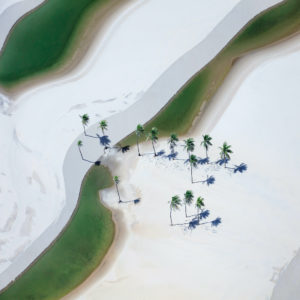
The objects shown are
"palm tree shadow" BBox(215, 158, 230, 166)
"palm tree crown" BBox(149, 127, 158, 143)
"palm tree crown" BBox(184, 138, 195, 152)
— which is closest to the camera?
"palm tree crown" BBox(184, 138, 195, 152)

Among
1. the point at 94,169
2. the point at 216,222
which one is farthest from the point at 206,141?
the point at 94,169

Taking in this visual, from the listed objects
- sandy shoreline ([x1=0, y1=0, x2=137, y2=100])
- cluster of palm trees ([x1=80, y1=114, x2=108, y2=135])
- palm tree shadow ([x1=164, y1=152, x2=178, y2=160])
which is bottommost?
palm tree shadow ([x1=164, y1=152, x2=178, y2=160])

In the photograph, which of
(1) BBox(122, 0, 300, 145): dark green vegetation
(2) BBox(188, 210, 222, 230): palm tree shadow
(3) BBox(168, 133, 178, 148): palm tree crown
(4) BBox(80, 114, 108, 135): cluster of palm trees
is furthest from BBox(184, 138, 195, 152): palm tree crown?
(4) BBox(80, 114, 108, 135): cluster of palm trees

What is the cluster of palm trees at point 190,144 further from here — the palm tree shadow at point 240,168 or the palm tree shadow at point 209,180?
the palm tree shadow at point 209,180

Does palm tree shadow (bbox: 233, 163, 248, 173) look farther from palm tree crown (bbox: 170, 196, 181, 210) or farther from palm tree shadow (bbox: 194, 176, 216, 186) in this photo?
palm tree crown (bbox: 170, 196, 181, 210)

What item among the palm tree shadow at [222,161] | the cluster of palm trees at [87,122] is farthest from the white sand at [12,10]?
the palm tree shadow at [222,161]

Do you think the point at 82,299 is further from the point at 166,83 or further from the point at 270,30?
the point at 270,30
